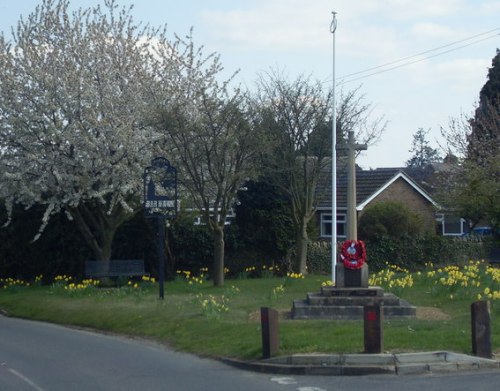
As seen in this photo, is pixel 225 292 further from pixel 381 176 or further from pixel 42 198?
pixel 381 176

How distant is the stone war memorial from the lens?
19.4m

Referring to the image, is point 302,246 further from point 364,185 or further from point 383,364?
point 383,364

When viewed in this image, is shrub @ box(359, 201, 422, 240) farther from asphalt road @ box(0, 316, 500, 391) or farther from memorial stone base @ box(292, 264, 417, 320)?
asphalt road @ box(0, 316, 500, 391)

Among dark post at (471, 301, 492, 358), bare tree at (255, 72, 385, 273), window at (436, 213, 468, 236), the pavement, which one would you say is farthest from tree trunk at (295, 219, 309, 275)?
dark post at (471, 301, 492, 358)

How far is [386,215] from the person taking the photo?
1563 inches

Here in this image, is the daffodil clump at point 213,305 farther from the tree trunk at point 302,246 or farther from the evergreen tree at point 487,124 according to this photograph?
the evergreen tree at point 487,124

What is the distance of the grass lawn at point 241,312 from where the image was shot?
637 inches

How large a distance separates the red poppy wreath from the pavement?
582 centimetres

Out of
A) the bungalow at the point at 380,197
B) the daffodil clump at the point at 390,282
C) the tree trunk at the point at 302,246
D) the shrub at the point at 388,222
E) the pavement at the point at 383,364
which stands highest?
the bungalow at the point at 380,197

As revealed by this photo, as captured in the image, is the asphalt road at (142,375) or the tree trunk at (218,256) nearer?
the asphalt road at (142,375)

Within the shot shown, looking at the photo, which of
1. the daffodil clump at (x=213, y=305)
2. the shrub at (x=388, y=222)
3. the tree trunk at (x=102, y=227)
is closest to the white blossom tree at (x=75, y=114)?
the tree trunk at (x=102, y=227)

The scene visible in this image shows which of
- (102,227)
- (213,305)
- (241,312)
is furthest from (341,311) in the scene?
(102,227)

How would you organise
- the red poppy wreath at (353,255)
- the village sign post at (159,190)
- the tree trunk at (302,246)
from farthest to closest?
1. the tree trunk at (302,246)
2. the village sign post at (159,190)
3. the red poppy wreath at (353,255)

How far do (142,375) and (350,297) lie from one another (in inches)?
265
